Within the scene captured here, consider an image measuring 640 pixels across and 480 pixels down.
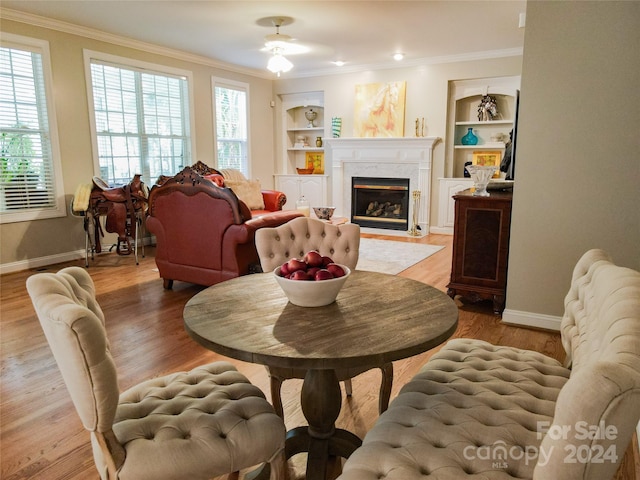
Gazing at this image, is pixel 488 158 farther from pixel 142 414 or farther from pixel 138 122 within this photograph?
pixel 142 414

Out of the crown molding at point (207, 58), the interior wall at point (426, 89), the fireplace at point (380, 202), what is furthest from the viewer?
the fireplace at point (380, 202)

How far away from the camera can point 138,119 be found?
582 cm

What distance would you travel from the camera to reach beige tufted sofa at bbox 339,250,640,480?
31.3 inches

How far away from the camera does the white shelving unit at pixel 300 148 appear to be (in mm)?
7868

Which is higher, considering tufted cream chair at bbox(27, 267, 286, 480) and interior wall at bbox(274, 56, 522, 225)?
interior wall at bbox(274, 56, 522, 225)

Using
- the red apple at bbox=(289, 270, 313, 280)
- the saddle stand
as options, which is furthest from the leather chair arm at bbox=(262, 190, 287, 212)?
the red apple at bbox=(289, 270, 313, 280)

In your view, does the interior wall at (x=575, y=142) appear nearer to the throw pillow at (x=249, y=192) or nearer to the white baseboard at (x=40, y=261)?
the throw pillow at (x=249, y=192)

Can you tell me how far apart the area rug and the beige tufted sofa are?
296 centimetres

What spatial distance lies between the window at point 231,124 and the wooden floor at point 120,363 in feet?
10.7

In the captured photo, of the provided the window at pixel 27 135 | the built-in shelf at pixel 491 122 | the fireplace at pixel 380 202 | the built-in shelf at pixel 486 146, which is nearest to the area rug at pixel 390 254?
the fireplace at pixel 380 202

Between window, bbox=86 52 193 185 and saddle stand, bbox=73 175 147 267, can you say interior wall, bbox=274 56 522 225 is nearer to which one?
window, bbox=86 52 193 185

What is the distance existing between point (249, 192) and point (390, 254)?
1.91m

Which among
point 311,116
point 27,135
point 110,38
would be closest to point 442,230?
point 311,116

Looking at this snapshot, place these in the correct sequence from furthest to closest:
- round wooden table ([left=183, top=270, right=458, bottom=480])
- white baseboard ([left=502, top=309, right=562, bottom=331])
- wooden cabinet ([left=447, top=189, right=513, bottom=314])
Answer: wooden cabinet ([left=447, top=189, right=513, bottom=314]) → white baseboard ([left=502, top=309, right=562, bottom=331]) → round wooden table ([left=183, top=270, right=458, bottom=480])
